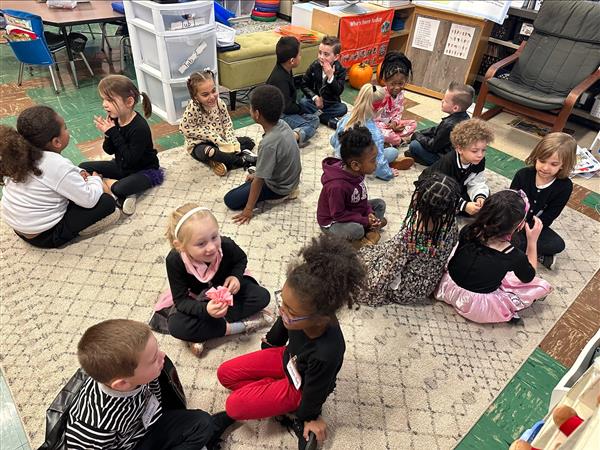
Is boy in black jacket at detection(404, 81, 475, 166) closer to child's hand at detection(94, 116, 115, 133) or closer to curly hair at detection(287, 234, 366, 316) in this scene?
curly hair at detection(287, 234, 366, 316)

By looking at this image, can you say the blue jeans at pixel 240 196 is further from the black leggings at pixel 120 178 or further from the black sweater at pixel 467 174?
the black sweater at pixel 467 174

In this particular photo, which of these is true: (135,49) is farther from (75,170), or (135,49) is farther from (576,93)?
(576,93)

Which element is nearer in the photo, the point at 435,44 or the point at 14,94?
the point at 14,94

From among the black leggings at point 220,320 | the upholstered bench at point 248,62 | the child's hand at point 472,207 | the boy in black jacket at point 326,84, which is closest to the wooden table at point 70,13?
the upholstered bench at point 248,62

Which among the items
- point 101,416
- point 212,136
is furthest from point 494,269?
point 212,136

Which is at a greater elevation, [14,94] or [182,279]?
[182,279]

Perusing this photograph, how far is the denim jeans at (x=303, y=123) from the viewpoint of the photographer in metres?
3.63

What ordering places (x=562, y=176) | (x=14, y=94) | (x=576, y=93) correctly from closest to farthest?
(x=562, y=176) → (x=576, y=93) → (x=14, y=94)

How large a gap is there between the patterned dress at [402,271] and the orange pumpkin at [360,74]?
2912 mm

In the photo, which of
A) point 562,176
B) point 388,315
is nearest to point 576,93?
point 562,176

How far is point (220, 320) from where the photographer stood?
Answer: 1974 millimetres

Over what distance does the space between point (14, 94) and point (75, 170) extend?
2.45m

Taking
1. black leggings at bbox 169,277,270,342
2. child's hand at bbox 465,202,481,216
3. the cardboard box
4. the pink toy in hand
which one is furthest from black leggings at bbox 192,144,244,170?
the cardboard box

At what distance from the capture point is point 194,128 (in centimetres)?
315
